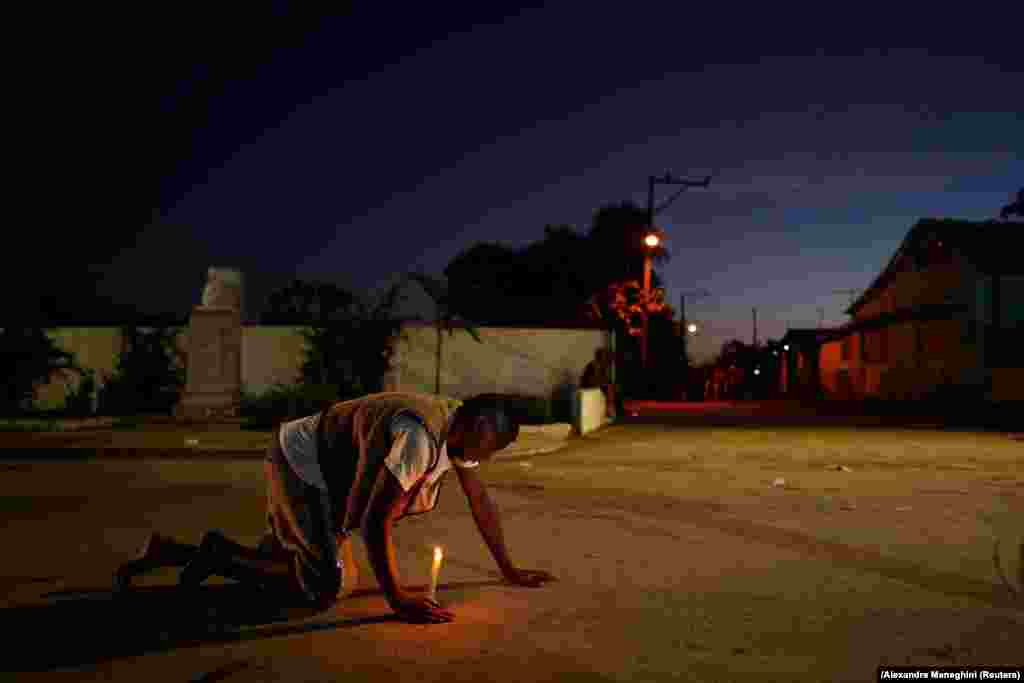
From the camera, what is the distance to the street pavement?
4.18m

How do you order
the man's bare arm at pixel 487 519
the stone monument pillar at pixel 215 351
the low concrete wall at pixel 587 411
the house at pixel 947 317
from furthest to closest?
1. the house at pixel 947 317
2. the stone monument pillar at pixel 215 351
3. the low concrete wall at pixel 587 411
4. the man's bare arm at pixel 487 519

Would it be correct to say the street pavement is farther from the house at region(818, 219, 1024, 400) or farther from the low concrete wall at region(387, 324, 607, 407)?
the house at region(818, 219, 1024, 400)

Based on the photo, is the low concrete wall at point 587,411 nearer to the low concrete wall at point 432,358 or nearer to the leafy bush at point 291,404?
the low concrete wall at point 432,358

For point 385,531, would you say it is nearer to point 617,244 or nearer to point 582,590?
point 582,590

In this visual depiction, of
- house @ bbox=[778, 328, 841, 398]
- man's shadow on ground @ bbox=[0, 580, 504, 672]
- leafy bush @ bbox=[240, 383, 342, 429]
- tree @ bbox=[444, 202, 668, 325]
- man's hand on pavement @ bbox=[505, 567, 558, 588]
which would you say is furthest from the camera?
house @ bbox=[778, 328, 841, 398]

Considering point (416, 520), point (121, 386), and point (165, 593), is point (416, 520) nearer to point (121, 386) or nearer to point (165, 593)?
point (165, 593)

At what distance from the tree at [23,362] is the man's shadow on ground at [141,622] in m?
16.6

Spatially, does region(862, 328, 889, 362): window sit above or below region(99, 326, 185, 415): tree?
above

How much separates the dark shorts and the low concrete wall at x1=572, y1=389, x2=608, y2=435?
1422 cm

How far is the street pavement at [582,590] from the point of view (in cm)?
418

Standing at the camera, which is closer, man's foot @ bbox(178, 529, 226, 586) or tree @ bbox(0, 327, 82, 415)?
man's foot @ bbox(178, 529, 226, 586)

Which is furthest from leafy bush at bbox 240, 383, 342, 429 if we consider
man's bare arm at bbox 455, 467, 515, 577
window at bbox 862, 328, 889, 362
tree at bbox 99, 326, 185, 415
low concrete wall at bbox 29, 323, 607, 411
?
window at bbox 862, 328, 889, 362

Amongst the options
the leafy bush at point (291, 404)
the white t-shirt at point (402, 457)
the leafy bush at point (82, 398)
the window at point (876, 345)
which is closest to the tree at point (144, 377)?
the leafy bush at point (82, 398)

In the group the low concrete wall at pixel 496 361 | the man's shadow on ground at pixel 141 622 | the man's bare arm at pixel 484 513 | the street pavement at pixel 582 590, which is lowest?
the street pavement at pixel 582 590
